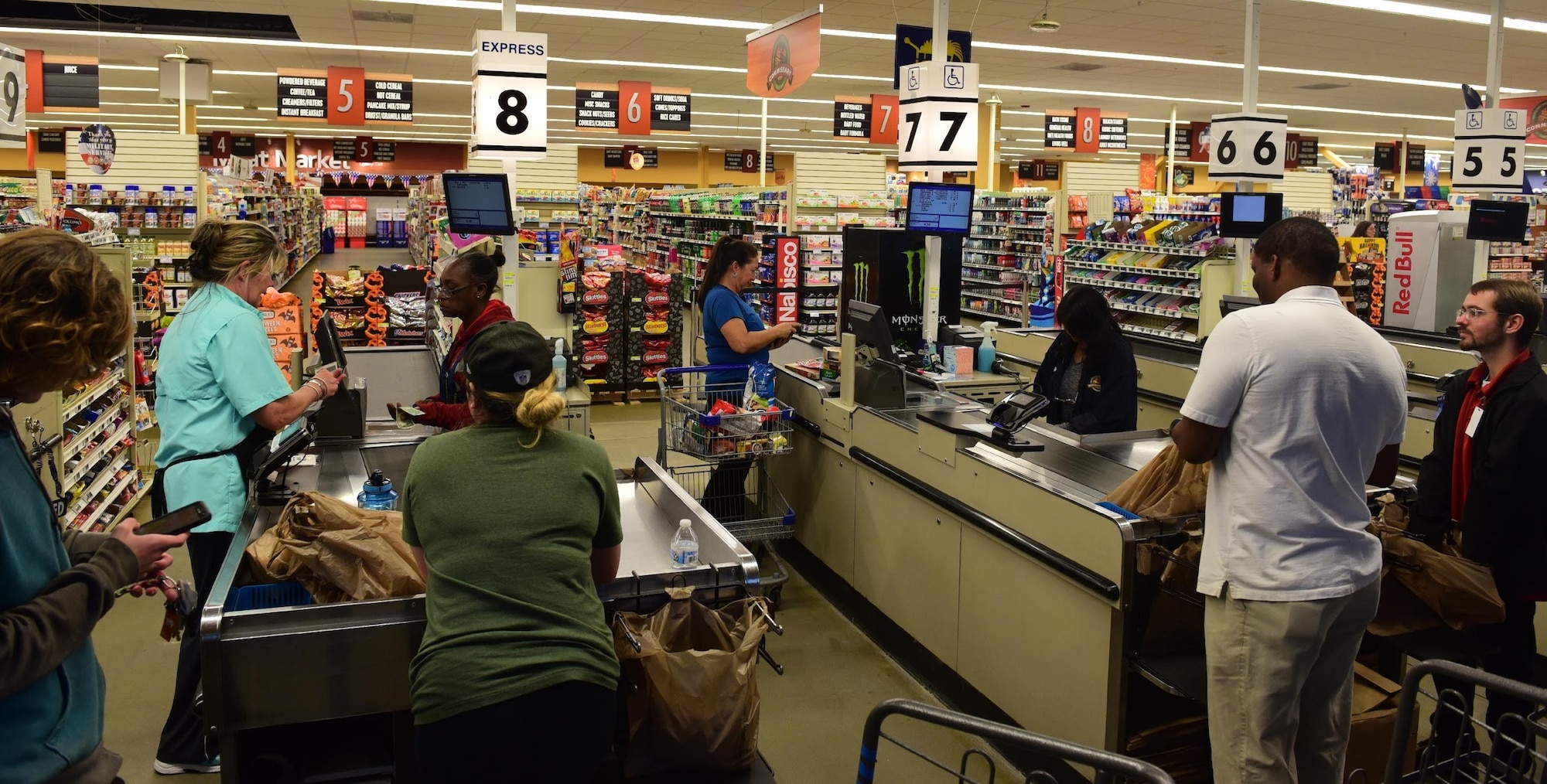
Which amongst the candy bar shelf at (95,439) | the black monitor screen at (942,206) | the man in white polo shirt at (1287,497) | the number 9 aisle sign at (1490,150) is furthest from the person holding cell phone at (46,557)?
the number 9 aisle sign at (1490,150)

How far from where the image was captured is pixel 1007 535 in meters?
3.59

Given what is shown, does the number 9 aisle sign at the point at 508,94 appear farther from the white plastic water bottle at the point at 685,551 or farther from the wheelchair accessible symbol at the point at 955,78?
the white plastic water bottle at the point at 685,551

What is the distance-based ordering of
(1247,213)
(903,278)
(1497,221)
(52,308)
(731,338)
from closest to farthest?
(52,308) → (731,338) → (903,278) → (1247,213) → (1497,221)

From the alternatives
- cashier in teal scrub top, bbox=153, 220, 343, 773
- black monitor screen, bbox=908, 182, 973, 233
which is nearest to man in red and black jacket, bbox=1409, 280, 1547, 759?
black monitor screen, bbox=908, 182, 973, 233

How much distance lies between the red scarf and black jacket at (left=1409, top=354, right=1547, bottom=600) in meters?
0.03

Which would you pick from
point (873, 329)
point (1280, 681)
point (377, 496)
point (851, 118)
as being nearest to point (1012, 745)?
point (1280, 681)

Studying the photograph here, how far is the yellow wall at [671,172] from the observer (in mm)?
31656

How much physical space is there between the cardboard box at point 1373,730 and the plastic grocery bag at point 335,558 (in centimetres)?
269

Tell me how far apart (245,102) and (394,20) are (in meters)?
10.7

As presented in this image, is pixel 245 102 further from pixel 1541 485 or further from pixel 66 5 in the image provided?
pixel 1541 485

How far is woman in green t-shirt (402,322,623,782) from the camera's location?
2045mm

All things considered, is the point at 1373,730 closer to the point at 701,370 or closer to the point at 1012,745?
the point at 1012,745

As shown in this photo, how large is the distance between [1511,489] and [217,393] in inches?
150

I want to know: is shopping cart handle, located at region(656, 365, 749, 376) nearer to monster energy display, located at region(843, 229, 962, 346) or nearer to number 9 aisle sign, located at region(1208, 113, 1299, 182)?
monster energy display, located at region(843, 229, 962, 346)
